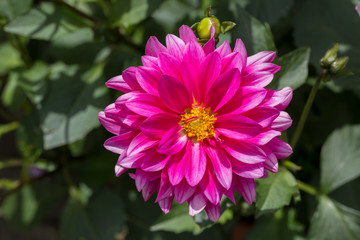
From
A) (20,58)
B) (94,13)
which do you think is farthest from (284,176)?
(20,58)

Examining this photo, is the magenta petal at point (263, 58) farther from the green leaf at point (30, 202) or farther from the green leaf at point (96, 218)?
the green leaf at point (30, 202)

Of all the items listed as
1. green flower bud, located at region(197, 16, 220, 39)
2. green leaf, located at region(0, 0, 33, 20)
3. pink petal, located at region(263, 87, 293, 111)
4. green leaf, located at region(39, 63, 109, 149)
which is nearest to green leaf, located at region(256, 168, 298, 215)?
pink petal, located at region(263, 87, 293, 111)

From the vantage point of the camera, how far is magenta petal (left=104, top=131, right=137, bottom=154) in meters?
0.77

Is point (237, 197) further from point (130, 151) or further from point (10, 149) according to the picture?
point (10, 149)

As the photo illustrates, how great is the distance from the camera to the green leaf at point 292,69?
0.93 meters

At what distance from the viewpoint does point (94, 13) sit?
1427 mm

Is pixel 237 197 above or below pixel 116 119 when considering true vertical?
below

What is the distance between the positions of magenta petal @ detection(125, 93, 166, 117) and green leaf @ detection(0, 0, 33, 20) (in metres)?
0.63

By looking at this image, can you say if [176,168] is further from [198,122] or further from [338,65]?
[338,65]

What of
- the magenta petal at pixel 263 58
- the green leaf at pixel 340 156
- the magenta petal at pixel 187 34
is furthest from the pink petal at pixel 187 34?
the green leaf at pixel 340 156

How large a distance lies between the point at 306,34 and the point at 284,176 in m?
0.49

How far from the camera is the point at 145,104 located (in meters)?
0.75

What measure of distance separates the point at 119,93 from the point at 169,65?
41 cm

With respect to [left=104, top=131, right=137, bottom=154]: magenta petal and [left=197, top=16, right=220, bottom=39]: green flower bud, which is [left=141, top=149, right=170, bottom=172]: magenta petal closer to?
[left=104, top=131, right=137, bottom=154]: magenta petal
